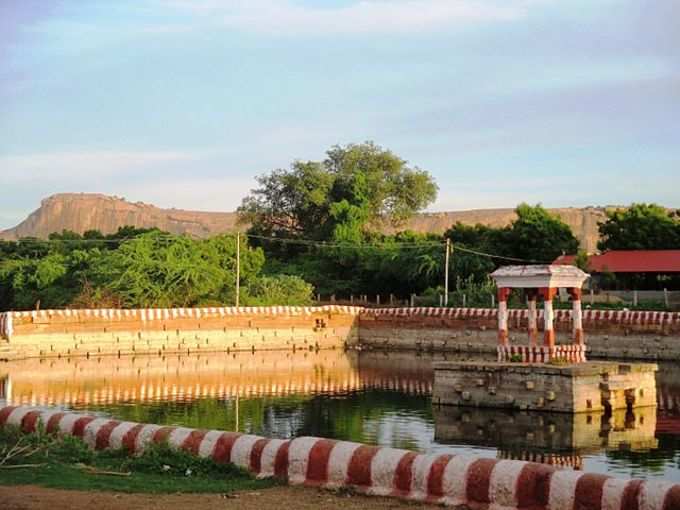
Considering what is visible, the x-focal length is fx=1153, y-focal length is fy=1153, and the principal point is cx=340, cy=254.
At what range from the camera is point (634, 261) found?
164 feet

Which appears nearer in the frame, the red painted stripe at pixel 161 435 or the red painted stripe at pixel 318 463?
the red painted stripe at pixel 318 463

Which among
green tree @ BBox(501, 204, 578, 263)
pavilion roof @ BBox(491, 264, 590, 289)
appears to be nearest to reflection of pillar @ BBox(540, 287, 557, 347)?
pavilion roof @ BBox(491, 264, 590, 289)

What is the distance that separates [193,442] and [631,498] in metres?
5.14

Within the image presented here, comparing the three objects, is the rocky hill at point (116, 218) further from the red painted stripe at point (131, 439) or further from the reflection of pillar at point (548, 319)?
the red painted stripe at point (131, 439)

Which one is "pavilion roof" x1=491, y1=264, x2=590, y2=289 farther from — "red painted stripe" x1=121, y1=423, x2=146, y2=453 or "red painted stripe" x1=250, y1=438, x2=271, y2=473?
"red painted stripe" x1=250, y1=438, x2=271, y2=473

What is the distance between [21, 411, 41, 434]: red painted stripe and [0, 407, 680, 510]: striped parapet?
186cm

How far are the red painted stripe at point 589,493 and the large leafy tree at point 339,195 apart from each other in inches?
2180

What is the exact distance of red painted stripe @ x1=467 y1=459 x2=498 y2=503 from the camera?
10797 millimetres

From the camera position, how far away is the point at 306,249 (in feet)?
225

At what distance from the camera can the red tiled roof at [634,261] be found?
48.2 metres

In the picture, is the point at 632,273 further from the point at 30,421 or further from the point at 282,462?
the point at 282,462

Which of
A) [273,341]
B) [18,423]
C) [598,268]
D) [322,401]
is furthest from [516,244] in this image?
[18,423]

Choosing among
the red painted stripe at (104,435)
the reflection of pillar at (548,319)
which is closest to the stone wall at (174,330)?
the reflection of pillar at (548,319)

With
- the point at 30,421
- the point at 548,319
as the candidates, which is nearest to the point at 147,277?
the point at 548,319
